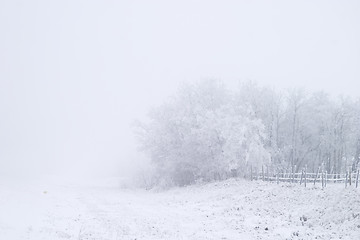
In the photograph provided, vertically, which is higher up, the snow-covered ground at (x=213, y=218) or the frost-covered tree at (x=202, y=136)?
the frost-covered tree at (x=202, y=136)

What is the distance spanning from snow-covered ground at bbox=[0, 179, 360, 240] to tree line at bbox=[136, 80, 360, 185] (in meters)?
18.2

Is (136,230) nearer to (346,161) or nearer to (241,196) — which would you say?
(241,196)

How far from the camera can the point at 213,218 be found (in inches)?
1077

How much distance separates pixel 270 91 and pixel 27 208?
1684 inches

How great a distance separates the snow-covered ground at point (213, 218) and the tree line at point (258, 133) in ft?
59.8

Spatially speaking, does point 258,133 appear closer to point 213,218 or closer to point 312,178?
point 312,178

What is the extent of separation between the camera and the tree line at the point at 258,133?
52.4 m

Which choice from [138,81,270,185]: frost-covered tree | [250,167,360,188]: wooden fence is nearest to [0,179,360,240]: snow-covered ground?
[250,167,360,188]: wooden fence

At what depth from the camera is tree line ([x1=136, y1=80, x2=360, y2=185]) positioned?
2063 inches

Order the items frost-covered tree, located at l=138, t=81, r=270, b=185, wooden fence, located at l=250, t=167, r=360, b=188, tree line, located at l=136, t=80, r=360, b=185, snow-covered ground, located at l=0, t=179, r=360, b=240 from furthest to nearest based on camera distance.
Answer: tree line, located at l=136, t=80, r=360, b=185
frost-covered tree, located at l=138, t=81, r=270, b=185
wooden fence, located at l=250, t=167, r=360, b=188
snow-covered ground, located at l=0, t=179, r=360, b=240

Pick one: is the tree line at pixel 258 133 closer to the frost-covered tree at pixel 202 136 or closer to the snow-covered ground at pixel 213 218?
the frost-covered tree at pixel 202 136

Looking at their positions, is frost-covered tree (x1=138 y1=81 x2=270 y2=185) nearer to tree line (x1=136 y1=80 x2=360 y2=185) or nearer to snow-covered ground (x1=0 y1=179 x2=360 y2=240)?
tree line (x1=136 y1=80 x2=360 y2=185)

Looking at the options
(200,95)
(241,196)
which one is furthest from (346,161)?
(241,196)

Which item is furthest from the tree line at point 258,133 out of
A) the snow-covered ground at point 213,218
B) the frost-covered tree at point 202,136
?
the snow-covered ground at point 213,218
